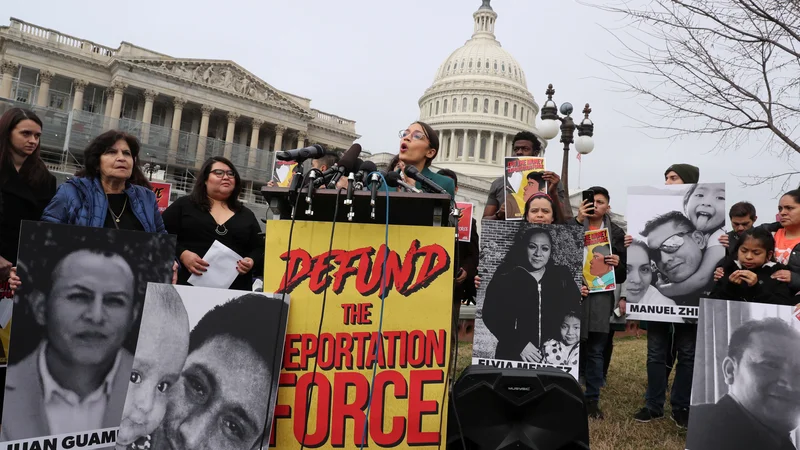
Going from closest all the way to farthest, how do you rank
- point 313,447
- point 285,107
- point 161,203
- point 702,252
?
point 313,447, point 702,252, point 161,203, point 285,107

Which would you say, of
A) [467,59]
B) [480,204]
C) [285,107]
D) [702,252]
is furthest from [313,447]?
[467,59]

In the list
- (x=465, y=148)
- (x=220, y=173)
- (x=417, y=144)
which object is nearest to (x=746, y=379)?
(x=417, y=144)

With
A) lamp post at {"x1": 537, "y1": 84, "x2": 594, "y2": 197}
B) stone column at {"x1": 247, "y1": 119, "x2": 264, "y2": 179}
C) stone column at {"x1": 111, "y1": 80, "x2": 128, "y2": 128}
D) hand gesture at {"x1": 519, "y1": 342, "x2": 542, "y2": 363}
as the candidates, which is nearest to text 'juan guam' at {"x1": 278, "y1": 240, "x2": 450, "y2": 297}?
hand gesture at {"x1": 519, "y1": 342, "x2": 542, "y2": 363}

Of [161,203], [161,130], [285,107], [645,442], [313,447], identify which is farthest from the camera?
[285,107]

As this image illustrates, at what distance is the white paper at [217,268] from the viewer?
3.43m

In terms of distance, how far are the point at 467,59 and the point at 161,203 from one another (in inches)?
2754

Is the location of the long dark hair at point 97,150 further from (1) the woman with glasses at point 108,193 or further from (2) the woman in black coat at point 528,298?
(2) the woman in black coat at point 528,298

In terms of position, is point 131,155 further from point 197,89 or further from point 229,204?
point 197,89

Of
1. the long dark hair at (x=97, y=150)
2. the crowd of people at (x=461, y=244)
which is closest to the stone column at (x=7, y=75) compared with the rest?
the crowd of people at (x=461, y=244)

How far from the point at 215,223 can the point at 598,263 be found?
2.83 m

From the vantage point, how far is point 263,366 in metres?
2.37

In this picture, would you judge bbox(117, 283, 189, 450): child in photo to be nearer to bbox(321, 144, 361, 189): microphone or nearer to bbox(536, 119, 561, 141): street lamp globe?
bbox(321, 144, 361, 189): microphone

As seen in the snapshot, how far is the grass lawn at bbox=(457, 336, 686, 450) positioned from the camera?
363 cm

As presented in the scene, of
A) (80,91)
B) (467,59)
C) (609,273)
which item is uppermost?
(467,59)
